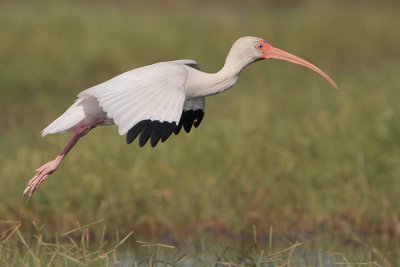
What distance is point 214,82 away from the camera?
709 cm

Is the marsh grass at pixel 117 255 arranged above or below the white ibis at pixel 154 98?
below

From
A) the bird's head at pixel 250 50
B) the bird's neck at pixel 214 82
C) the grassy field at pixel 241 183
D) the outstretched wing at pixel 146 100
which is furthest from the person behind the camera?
the grassy field at pixel 241 183

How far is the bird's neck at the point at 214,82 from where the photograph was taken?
706 cm

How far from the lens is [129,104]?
6.48 metres

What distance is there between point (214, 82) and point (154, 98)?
27.4 inches

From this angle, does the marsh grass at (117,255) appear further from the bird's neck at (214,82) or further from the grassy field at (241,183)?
the bird's neck at (214,82)

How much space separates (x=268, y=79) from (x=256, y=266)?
10.5 meters

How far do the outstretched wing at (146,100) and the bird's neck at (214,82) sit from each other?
17cm

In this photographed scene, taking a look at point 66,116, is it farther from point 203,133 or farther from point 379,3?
point 379,3

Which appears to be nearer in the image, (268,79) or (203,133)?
A: (203,133)

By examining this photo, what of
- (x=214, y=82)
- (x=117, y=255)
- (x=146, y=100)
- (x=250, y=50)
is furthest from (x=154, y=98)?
(x=117, y=255)

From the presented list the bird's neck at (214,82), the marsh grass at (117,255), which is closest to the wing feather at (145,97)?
the bird's neck at (214,82)

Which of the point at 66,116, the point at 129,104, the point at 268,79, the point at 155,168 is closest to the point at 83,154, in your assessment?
the point at 155,168

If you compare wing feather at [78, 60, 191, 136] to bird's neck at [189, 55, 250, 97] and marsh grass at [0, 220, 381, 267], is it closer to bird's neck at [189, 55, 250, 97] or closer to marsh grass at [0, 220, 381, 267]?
bird's neck at [189, 55, 250, 97]
